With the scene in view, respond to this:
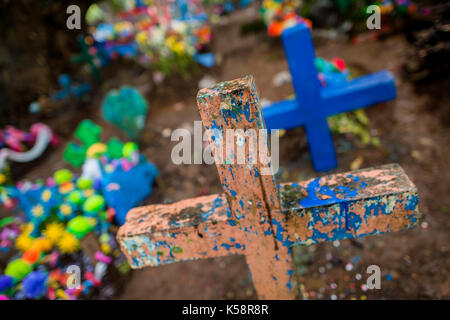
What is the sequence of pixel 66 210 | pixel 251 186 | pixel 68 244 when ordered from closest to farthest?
1. pixel 251 186
2. pixel 68 244
3. pixel 66 210

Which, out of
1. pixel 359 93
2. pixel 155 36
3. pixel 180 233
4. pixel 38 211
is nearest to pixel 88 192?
pixel 38 211

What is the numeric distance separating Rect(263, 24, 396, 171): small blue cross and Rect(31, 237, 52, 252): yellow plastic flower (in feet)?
6.82

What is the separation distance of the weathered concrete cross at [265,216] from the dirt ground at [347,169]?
1.78 feet

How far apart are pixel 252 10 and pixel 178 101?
4.19 m

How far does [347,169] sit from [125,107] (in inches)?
99.5

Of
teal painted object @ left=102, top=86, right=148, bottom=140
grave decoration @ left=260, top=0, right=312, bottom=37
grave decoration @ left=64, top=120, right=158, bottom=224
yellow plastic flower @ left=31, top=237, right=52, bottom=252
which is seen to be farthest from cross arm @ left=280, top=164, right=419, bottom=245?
grave decoration @ left=260, top=0, right=312, bottom=37

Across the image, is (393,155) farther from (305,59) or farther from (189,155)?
(189,155)

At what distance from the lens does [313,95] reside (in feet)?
7.44

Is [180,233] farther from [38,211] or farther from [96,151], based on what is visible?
[38,211]

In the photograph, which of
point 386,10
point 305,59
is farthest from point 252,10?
point 305,59

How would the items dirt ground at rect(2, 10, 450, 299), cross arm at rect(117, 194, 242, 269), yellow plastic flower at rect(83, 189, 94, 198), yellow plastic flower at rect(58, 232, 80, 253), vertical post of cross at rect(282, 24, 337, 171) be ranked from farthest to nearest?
yellow plastic flower at rect(83, 189, 94, 198) < yellow plastic flower at rect(58, 232, 80, 253) < vertical post of cross at rect(282, 24, 337, 171) < dirt ground at rect(2, 10, 450, 299) < cross arm at rect(117, 194, 242, 269)

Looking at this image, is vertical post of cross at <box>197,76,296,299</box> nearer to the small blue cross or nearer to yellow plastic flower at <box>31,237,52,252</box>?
the small blue cross

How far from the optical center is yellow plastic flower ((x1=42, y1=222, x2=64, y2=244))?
2609 millimetres

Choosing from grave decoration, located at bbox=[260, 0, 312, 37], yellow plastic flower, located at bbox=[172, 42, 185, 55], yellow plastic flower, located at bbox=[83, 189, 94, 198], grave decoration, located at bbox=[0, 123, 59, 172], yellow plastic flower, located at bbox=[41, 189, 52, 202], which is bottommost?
yellow plastic flower, located at bbox=[83, 189, 94, 198]
